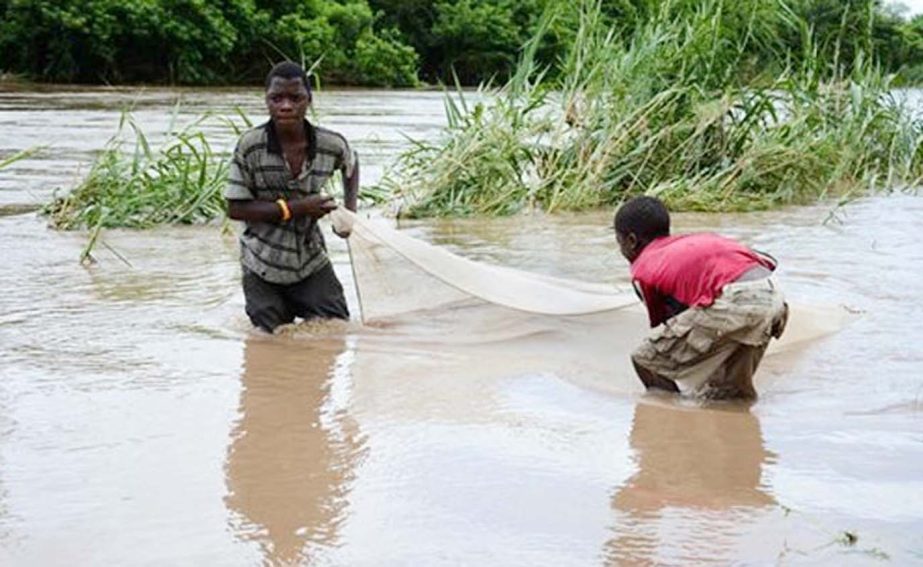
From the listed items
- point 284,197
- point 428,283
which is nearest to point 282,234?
point 284,197

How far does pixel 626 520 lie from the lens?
361cm

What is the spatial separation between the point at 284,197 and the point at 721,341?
2000 mm

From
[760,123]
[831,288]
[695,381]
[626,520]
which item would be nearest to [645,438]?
[695,381]

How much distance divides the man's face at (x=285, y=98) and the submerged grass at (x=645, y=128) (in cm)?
440

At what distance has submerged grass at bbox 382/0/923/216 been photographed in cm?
1032

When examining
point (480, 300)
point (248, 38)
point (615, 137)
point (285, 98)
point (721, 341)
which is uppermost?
point (285, 98)

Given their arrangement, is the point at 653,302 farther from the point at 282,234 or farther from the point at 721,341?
the point at 282,234

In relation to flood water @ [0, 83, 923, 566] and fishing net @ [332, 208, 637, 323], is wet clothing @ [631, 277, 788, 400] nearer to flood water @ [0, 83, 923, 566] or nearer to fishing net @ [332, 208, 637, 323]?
flood water @ [0, 83, 923, 566]

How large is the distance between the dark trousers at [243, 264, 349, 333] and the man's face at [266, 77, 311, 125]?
711 mm

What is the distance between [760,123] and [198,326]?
6.26 metres

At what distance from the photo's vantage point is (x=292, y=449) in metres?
4.29

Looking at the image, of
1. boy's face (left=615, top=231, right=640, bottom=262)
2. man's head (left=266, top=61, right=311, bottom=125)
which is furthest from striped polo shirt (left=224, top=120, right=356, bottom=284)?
boy's face (left=615, top=231, right=640, bottom=262)

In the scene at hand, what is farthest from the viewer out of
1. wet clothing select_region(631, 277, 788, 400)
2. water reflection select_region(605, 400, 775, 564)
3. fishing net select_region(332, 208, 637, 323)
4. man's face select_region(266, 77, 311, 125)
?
fishing net select_region(332, 208, 637, 323)

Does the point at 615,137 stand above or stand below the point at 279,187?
below
